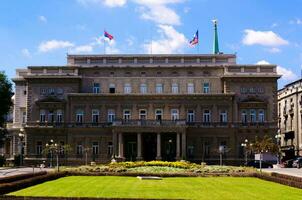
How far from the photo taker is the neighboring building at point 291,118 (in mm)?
103875

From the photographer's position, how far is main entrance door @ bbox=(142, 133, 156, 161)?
3696 inches

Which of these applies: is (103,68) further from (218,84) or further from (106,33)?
(218,84)

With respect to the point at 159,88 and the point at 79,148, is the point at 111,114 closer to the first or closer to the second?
the point at 79,148

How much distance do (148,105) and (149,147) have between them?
705 cm

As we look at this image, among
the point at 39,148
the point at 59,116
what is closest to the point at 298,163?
the point at 59,116

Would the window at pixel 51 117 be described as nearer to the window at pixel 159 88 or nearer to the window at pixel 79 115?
the window at pixel 79 115

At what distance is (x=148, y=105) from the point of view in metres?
94.8

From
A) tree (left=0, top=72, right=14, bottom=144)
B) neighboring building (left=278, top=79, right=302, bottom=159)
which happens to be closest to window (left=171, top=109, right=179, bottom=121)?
neighboring building (left=278, top=79, right=302, bottom=159)

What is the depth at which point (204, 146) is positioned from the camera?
93.6 m

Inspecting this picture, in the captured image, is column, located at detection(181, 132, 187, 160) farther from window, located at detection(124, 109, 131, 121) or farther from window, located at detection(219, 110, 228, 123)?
window, located at detection(124, 109, 131, 121)

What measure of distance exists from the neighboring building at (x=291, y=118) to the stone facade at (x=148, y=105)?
12060mm

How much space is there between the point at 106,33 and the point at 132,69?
7.82 meters

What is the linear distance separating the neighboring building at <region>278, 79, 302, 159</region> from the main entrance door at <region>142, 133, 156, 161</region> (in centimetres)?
2773

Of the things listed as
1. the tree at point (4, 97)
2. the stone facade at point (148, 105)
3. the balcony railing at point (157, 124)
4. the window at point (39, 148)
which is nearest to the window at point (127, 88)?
the stone facade at point (148, 105)
